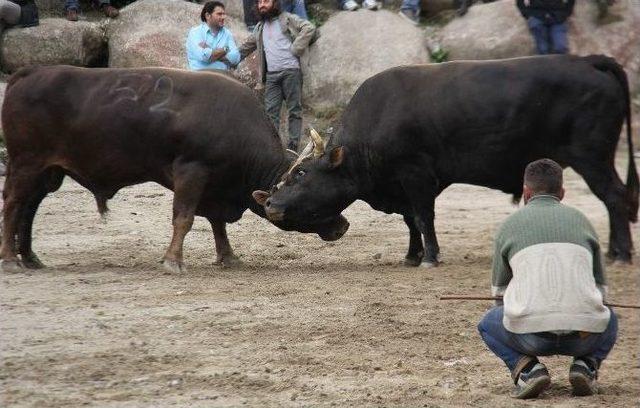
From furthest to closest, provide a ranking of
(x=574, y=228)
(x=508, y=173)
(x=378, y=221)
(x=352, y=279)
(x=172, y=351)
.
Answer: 1. (x=378, y=221)
2. (x=508, y=173)
3. (x=352, y=279)
4. (x=172, y=351)
5. (x=574, y=228)

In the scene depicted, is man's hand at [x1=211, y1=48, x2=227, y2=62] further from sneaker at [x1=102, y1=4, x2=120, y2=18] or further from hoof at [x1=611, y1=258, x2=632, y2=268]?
sneaker at [x1=102, y1=4, x2=120, y2=18]

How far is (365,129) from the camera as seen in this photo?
1095 centimetres

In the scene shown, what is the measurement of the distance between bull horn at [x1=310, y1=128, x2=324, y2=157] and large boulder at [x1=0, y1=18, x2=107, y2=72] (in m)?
7.39

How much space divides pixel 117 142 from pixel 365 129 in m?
2.11

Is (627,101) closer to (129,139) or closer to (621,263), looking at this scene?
(621,263)

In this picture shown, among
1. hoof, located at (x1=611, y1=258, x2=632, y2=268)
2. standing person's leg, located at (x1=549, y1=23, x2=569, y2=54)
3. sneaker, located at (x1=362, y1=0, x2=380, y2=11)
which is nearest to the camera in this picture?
hoof, located at (x1=611, y1=258, x2=632, y2=268)

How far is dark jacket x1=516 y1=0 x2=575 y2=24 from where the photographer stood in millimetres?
15117

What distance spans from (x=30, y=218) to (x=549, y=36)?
24.0ft

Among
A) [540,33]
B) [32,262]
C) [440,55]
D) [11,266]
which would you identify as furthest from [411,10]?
[11,266]

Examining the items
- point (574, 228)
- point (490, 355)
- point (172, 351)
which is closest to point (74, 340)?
point (172, 351)

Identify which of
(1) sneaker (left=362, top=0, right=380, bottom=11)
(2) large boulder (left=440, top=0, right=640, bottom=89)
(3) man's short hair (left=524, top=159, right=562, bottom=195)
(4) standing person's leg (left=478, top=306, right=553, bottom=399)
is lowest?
(2) large boulder (left=440, top=0, right=640, bottom=89)

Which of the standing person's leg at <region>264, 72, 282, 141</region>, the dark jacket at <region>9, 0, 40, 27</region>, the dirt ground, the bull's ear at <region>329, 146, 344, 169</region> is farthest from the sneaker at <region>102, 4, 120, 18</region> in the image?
the bull's ear at <region>329, 146, 344, 169</region>

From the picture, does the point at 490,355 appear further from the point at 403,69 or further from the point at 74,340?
A: the point at 403,69

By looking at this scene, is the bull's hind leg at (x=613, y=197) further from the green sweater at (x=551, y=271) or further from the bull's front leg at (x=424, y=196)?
the green sweater at (x=551, y=271)
